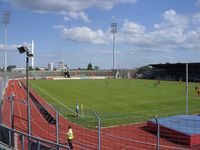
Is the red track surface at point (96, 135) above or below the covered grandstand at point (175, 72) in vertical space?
below

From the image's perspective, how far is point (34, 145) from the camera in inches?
541

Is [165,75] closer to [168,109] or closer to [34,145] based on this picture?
[168,109]

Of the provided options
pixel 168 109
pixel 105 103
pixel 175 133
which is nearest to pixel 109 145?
pixel 175 133

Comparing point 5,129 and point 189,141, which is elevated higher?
point 5,129

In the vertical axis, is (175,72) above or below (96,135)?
above

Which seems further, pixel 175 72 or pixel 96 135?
pixel 175 72

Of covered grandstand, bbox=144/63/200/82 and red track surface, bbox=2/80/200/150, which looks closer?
red track surface, bbox=2/80/200/150

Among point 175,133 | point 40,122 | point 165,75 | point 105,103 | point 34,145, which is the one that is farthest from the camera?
point 165,75

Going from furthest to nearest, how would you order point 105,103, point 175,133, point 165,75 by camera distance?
point 165,75, point 105,103, point 175,133

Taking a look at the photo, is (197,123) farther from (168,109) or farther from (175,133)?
(168,109)

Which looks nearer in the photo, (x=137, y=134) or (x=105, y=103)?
(x=137, y=134)

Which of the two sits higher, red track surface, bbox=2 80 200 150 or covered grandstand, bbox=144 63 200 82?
covered grandstand, bbox=144 63 200 82

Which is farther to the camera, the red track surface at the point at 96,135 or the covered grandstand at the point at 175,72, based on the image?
the covered grandstand at the point at 175,72

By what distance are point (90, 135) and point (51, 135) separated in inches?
103
